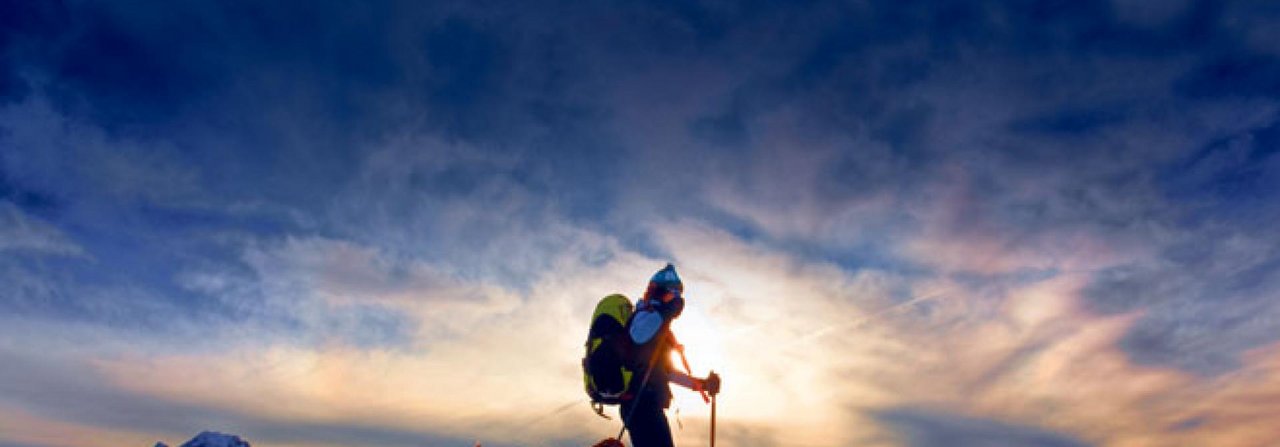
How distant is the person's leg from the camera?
10883 millimetres

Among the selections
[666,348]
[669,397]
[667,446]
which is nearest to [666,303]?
[666,348]

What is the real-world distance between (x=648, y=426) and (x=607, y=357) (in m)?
1.25

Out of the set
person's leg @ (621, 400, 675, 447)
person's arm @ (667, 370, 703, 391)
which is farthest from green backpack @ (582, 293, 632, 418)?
person's arm @ (667, 370, 703, 391)

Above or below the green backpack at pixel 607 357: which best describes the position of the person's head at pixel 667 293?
above

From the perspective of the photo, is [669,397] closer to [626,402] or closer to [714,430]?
[626,402]

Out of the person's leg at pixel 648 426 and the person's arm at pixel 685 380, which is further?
the person's arm at pixel 685 380

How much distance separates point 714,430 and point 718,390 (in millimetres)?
955

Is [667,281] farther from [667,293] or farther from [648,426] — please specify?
[648,426]

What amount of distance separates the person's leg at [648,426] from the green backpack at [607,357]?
0.33 m

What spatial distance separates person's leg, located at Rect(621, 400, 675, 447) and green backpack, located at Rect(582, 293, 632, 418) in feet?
1.07

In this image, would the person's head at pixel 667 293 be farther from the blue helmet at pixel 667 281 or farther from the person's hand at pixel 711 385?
the person's hand at pixel 711 385

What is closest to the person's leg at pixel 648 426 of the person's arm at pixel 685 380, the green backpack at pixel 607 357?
the green backpack at pixel 607 357

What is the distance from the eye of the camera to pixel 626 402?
11094 mm

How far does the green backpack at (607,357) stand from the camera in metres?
11.0
